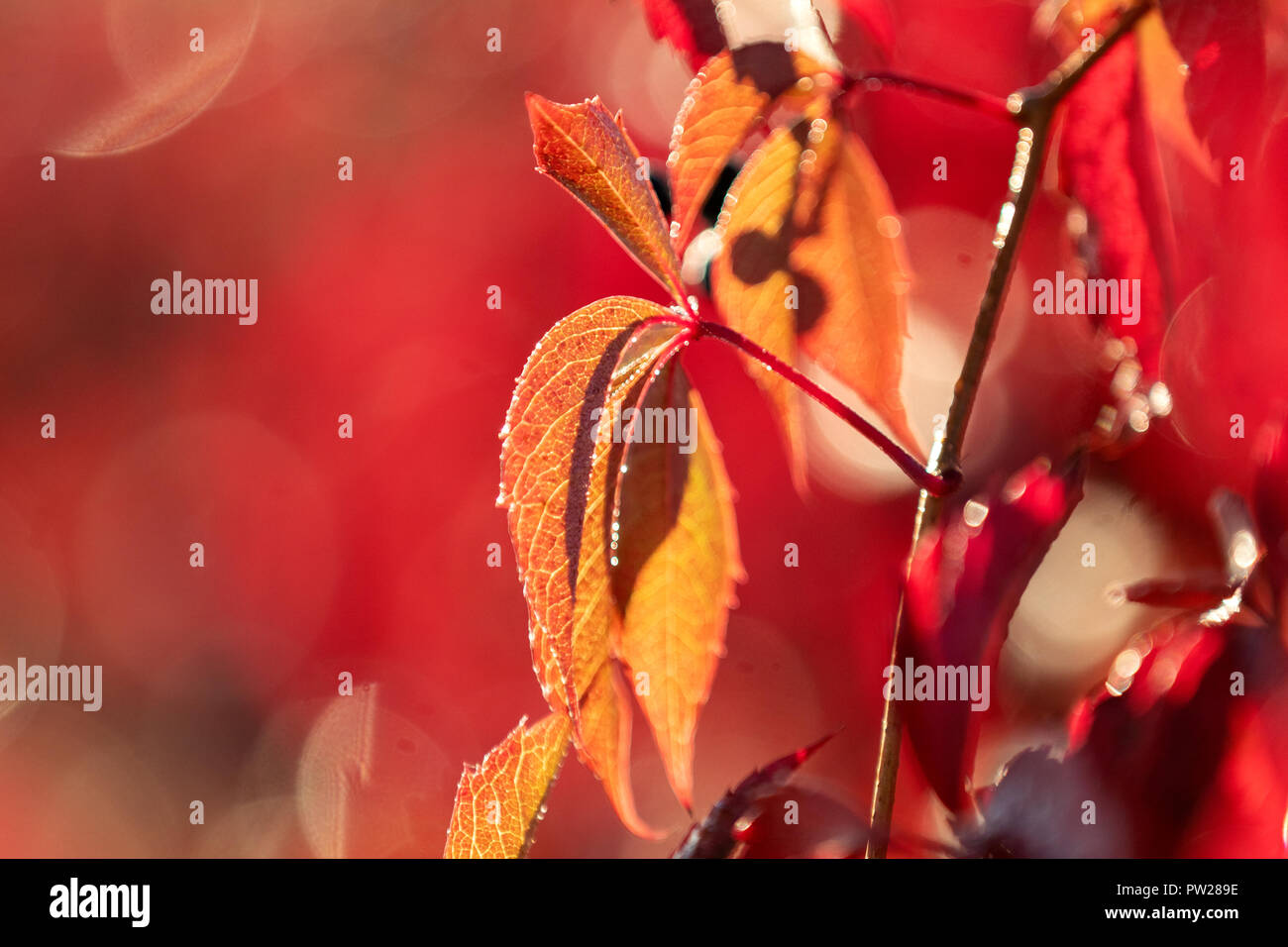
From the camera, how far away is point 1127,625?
465 millimetres

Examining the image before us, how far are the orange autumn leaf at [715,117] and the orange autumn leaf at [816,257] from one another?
0.04 feet

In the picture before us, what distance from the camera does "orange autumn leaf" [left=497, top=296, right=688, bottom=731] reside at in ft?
0.54

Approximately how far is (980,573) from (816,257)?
0.28 ft

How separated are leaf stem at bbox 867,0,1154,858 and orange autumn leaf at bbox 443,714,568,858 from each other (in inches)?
2.5

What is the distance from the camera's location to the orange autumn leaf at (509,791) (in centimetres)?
20

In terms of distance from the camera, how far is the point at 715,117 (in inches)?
8.1

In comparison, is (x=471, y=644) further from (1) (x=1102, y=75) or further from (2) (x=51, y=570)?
(1) (x=1102, y=75)

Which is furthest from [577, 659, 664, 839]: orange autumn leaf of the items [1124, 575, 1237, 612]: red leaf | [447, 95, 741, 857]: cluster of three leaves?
[1124, 575, 1237, 612]: red leaf

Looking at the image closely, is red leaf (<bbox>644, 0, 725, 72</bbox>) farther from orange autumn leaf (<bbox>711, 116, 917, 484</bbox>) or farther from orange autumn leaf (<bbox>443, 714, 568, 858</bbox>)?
orange autumn leaf (<bbox>443, 714, 568, 858</bbox>)

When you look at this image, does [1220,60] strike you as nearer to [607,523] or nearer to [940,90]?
[940,90]

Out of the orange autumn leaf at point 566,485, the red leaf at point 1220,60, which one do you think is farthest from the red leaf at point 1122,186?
the orange autumn leaf at point 566,485

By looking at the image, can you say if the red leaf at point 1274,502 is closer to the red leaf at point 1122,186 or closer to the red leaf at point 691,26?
the red leaf at point 1122,186
